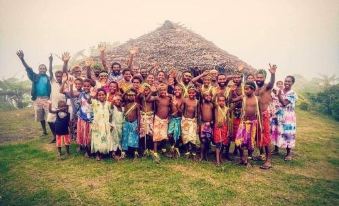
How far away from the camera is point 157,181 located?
5629 millimetres

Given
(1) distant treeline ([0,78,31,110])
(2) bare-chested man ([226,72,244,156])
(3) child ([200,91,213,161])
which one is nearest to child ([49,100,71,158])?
(3) child ([200,91,213,161])

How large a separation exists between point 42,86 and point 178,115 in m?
4.43

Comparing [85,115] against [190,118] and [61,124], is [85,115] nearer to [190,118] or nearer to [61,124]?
[61,124]

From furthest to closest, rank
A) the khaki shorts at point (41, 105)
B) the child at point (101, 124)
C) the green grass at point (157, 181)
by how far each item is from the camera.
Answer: the khaki shorts at point (41, 105), the child at point (101, 124), the green grass at point (157, 181)

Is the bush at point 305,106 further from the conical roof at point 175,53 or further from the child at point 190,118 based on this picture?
the child at point 190,118

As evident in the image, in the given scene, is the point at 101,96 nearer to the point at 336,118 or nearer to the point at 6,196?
the point at 6,196

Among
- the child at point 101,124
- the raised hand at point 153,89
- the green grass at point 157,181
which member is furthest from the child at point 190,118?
the child at point 101,124

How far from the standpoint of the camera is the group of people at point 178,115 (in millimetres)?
6426

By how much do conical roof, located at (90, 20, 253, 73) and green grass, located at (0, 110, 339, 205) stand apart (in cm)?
486

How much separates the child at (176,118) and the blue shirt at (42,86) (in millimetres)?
4199

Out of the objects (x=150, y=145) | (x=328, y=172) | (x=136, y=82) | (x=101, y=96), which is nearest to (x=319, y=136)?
(x=328, y=172)

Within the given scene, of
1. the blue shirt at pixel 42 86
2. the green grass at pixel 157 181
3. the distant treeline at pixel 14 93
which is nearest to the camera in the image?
the green grass at pixel 157 181

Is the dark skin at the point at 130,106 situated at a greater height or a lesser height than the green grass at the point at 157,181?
greater

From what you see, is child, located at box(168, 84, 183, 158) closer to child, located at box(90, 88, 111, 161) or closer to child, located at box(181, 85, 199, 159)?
child, located at box(181, 85, 199, 159)
